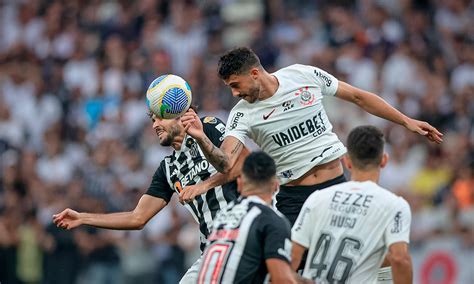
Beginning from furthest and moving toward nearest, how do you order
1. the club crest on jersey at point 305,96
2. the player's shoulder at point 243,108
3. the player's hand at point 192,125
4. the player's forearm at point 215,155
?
the club crest on jersey at point 305,96, the player's shoulder at point 243,108, the player's forearm at point 215,155, the player's hand at point 192,125

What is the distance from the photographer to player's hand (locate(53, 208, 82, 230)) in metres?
9.49

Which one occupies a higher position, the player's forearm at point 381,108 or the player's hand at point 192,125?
the player's hand at point 192,125

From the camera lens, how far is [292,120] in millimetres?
9742

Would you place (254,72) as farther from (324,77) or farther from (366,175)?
(366,175)

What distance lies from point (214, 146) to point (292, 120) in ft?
3.38

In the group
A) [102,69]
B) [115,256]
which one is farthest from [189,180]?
[102,69]

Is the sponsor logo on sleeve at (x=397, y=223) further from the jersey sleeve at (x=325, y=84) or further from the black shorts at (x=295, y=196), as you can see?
the jersey sleeve at (x=325, y=84)

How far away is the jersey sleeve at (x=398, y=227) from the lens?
759 centimetres

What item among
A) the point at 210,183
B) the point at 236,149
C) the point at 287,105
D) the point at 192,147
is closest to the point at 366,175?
the point at 210,183

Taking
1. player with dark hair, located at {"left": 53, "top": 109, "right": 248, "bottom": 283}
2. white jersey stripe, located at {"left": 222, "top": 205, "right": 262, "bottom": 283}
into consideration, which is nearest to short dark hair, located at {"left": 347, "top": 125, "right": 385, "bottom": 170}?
white jersey stripe, located at {"left": 222, "top": 205, "right": 262, "bottom": 283}

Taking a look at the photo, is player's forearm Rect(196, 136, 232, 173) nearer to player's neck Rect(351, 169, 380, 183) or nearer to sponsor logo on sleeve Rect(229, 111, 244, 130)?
sponsor logo on sleeve Rect(229, 111, 244, 130)

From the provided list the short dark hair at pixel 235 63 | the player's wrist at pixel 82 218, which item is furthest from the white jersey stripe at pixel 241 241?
the player's wrist at pixel 82 218

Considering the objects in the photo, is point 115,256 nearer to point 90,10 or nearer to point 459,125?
point 459,125

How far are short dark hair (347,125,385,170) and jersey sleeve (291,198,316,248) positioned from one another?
0.48 m
